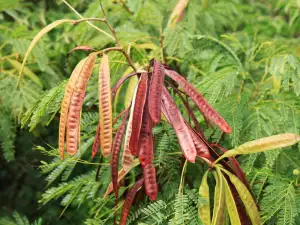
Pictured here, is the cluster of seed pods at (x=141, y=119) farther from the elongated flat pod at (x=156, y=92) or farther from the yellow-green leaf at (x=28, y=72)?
the yellow-green leaf at (x=28, y=72)

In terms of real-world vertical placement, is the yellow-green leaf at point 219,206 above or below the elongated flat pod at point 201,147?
below

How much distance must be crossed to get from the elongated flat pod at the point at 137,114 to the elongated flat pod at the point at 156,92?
0.07ft

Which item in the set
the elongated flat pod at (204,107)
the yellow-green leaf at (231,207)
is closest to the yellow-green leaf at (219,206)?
the yellow-green leaf at (231,207)

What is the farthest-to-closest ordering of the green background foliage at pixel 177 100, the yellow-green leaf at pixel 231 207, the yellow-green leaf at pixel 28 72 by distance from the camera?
1. the yellow-green leaf at pixel 28 72
2. the green background foliage at pixel 177 100
3. the yellow-green leaf at pixel 231 207

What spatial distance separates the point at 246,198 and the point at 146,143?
0.30 metres

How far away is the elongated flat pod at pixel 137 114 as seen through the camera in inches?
40.7

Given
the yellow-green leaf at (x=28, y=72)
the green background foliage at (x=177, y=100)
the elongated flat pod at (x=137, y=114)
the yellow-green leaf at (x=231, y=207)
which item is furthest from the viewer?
the yellow-green leaf at (x=28, y=72)

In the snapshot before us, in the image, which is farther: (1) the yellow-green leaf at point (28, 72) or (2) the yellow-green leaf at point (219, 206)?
(1) the yellow-green leaf at point (28, 72)

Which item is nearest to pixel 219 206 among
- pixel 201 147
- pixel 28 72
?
pixel 201 147

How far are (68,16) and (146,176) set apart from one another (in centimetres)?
141

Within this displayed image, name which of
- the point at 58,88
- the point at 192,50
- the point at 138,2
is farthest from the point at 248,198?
the point at 138,2

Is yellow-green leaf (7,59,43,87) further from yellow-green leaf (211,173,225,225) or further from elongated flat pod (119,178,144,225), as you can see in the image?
yellow-green leaf (211,173,225,225)

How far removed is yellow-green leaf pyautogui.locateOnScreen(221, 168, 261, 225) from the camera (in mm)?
1168

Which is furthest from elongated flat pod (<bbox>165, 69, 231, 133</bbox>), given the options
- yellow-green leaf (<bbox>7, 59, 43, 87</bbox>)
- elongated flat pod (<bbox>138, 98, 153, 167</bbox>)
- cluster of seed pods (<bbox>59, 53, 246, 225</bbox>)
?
yellow-green leaf (<bbox>7, 59, 43, 87</bbox>)
